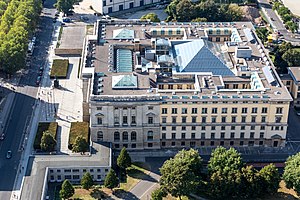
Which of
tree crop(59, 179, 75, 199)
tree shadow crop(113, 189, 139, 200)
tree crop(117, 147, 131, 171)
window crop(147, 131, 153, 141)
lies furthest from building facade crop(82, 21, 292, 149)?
tree crop(59, 179, 75, 199)

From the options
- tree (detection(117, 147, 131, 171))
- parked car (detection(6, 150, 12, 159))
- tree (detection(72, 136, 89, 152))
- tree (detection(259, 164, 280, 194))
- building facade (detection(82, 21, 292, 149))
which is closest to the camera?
tree (detection(259, 164, 280, 194))

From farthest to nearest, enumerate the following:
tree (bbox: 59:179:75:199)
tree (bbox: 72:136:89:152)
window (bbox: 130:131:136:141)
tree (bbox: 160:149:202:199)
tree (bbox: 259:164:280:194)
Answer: window (bbox: 130:131:136:141)
tree (bbox: 72:136:89:152)
tree (bbox: 259:164:280:194)
tree (bbox: 59:179:75:199)
tree (bbox: 160:149:202:199)

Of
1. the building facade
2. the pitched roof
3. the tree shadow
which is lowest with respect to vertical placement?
the tree shadow

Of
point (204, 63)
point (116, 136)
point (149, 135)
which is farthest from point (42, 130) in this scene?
point (204, 63)

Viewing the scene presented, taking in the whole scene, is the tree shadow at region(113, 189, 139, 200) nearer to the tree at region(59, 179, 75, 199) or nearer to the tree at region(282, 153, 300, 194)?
the tree at region(59, 179, 75, 199)

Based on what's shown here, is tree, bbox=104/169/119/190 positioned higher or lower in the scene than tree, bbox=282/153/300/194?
lower

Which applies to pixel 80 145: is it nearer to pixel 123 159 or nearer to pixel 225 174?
pixel 123 159
